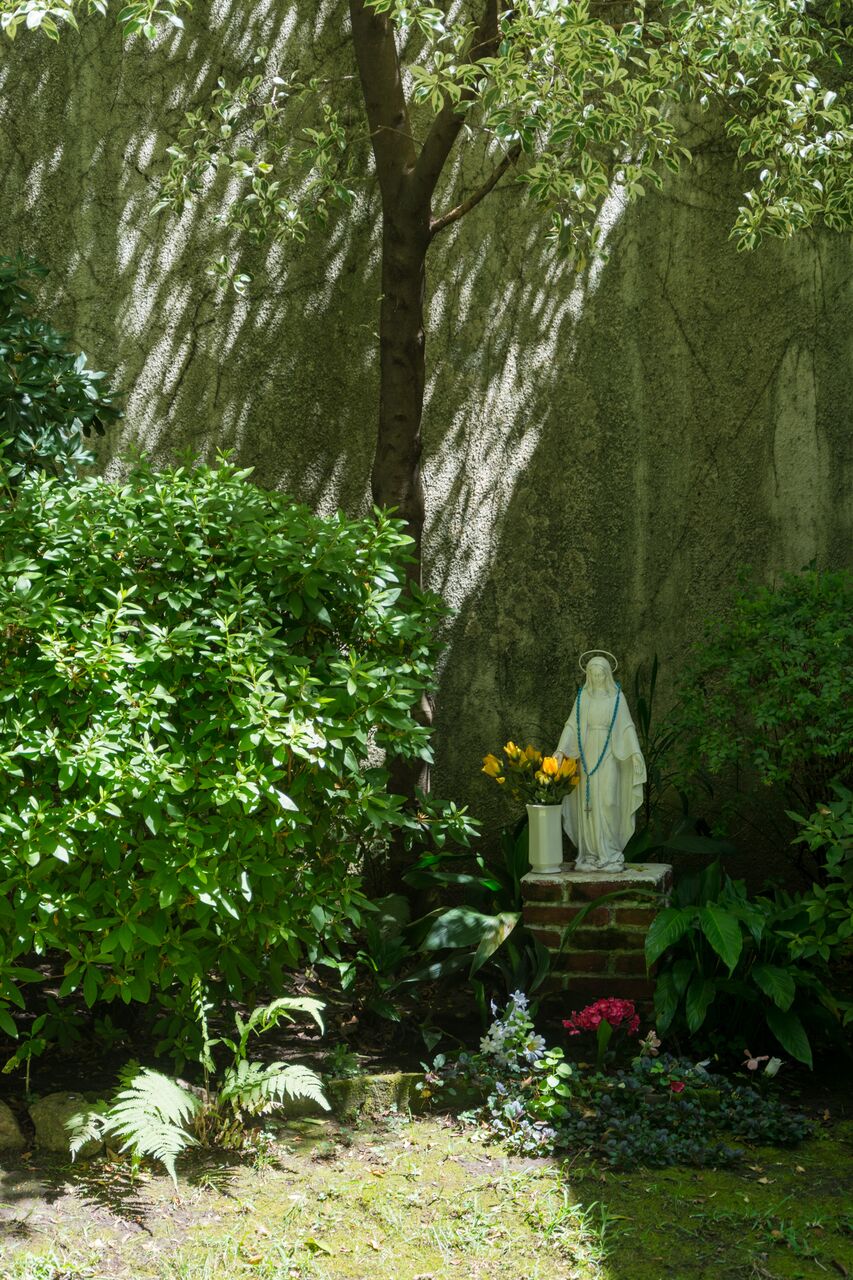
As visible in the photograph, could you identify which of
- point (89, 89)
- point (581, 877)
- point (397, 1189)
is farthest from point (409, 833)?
point (89, 89)

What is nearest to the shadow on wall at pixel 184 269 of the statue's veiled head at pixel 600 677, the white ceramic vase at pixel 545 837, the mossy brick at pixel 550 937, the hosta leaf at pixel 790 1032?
the statue's veiled head at pixel 600 677

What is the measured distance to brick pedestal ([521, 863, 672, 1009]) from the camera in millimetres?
4504

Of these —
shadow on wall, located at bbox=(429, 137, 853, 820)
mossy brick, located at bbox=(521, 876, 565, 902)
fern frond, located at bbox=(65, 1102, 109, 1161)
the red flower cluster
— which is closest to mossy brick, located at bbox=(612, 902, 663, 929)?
mossy brick, located at bbox=(521, 876, 565, 902)

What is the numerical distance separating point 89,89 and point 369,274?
5.09ft

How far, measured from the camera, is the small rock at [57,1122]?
3588 mm

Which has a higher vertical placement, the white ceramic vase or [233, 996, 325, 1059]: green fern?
the white ceramic vase

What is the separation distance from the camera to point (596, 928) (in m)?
4.55

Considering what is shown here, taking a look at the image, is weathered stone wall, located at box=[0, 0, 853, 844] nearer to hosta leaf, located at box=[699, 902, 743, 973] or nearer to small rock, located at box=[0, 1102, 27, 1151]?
Answer: hosta leaf, located at box=[699, 902, 743, 973]

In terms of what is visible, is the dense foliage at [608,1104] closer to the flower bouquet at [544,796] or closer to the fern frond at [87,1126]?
the flower bouquet at [544,796]

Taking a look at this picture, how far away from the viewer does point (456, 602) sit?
5.87 m

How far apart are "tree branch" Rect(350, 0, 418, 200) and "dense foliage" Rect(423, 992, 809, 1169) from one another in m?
3.37

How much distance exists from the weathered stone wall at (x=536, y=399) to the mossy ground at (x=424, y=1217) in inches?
97.3

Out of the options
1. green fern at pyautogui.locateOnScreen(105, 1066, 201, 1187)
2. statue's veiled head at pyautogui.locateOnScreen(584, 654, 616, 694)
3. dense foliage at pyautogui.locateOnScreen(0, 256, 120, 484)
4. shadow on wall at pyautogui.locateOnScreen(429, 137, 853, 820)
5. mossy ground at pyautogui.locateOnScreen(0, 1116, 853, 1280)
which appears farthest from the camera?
shadow on wall at pyautogui.locateOnScreen(429, 137, 853, 820)

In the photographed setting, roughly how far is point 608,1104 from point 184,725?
1.78m
